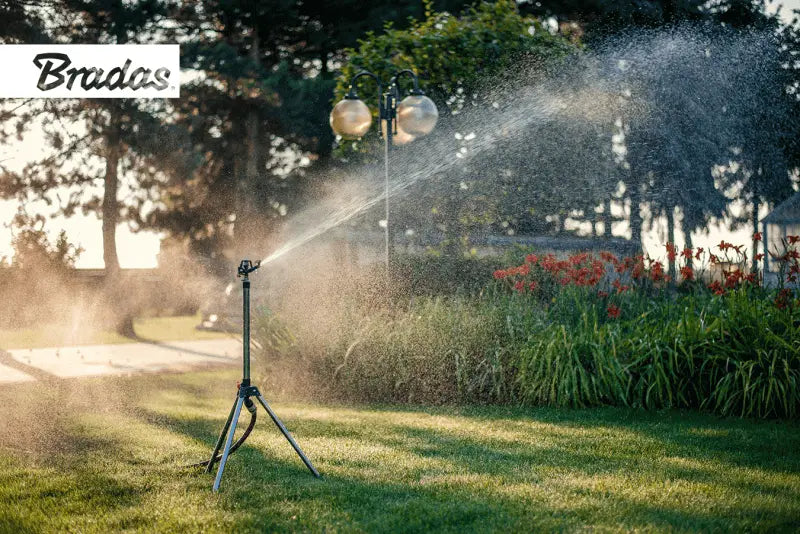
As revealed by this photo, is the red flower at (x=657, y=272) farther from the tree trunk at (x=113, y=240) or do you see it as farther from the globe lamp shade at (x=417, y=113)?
the tree trunk at (x=113, y=240)

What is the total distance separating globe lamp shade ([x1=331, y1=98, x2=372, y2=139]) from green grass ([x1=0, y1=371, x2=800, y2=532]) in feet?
9.48

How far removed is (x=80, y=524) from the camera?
296 centimetres

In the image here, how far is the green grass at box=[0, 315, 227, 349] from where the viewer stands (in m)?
12.3

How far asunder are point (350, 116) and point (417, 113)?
0.66 m

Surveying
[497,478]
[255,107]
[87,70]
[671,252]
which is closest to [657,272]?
[671,252]

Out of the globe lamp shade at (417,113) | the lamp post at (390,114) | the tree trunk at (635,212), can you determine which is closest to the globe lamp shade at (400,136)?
the lamp post at (390,114)

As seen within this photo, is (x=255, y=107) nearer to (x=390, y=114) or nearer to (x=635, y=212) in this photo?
(x=635, y=212)

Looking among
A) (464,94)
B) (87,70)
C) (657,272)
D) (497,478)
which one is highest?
(87,70)

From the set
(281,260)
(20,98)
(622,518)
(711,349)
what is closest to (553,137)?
(281,260)

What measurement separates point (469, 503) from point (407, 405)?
271 centimetres

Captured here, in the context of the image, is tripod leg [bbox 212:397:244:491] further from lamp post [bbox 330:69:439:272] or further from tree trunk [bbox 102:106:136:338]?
tree trunk [bbox 102:106:136:338]

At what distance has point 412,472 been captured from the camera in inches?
145

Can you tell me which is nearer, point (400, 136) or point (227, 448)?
point (227, 448)

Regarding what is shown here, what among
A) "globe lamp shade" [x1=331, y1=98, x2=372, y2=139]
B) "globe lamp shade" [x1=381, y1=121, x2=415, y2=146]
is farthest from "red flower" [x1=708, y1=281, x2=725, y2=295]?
"globe lamp shade" [x1=331, y1=98, x2=372, y2=139]
